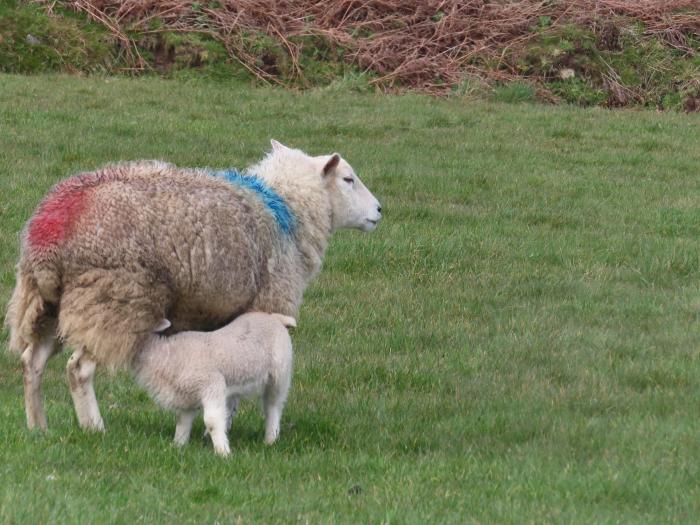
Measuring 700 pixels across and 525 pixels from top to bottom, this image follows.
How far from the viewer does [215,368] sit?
241 inches

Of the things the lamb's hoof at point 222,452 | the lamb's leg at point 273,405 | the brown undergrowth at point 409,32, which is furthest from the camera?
the brown undergrowth at point 409,32

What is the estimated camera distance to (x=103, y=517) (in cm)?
489

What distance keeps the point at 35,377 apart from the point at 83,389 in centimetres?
32

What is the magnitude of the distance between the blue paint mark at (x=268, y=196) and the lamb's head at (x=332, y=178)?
0.27 m

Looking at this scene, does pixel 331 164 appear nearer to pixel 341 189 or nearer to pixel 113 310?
pixel 341 189

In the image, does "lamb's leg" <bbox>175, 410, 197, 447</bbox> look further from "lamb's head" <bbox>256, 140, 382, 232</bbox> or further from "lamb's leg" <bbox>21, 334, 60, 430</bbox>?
"lamb's head" <bbox>256, 140, 382, 232</bbox>

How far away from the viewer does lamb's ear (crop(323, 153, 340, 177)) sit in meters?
7.56

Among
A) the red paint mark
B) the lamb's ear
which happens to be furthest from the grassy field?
the lamb's ear

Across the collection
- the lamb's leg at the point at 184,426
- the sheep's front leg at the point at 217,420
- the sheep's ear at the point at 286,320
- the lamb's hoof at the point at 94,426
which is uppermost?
the sheep's ear at the point at 286,320

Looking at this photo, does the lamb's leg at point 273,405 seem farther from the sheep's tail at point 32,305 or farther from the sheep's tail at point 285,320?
the sheep's tail at point 32,305

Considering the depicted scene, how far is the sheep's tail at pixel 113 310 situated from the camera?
6113 mm

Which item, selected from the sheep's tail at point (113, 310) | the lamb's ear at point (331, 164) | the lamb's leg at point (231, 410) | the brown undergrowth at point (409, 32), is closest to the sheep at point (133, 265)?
the sheep's tail at point (113, 310)

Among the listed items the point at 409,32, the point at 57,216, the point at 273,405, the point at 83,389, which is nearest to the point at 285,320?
the point at 273,405

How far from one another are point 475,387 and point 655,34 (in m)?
15.6
